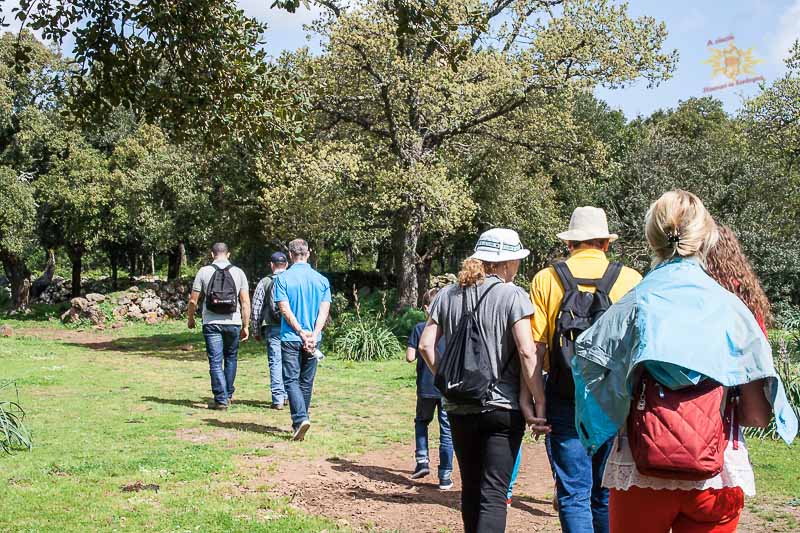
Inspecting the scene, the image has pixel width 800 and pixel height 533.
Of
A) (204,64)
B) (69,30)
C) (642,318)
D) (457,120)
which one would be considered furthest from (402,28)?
(457,120)

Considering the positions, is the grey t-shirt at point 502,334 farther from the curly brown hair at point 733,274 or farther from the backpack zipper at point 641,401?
the backpack zipper at point 641,401

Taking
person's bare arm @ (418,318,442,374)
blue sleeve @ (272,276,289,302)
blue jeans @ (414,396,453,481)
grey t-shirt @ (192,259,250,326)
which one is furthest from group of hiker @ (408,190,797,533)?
grey t-shirt @ (192,259,250,326)

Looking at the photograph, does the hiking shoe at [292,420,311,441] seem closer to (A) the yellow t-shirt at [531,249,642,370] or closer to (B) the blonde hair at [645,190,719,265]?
(A) the yellow t-shirt at [531,249,642,370]

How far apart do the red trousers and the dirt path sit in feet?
9.63

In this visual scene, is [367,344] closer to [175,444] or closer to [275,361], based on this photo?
[275,361]

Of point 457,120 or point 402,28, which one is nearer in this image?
point 402,28

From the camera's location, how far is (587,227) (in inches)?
180

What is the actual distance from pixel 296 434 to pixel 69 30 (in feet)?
14.1

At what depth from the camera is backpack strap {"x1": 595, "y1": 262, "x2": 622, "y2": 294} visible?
4.35m

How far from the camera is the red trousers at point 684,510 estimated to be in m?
2.75

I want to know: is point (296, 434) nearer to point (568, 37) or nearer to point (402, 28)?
point (402, 28)

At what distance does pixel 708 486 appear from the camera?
2.73 metres

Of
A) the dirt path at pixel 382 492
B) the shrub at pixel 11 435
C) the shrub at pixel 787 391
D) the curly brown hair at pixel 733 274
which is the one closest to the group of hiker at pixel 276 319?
the dirt path at pixel 382 492

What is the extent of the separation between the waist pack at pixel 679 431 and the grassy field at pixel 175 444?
3.25 m
